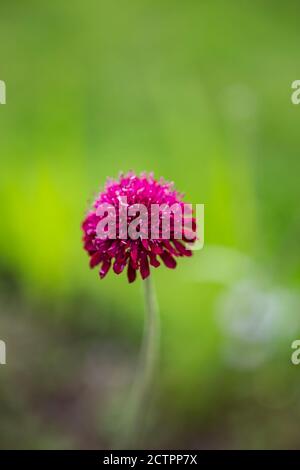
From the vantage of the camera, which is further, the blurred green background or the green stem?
the blurred green background

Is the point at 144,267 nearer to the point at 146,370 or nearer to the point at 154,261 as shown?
the point at 154,261

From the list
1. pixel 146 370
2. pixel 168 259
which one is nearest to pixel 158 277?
pixel 146 370

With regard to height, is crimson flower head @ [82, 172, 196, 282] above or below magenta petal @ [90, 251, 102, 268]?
above

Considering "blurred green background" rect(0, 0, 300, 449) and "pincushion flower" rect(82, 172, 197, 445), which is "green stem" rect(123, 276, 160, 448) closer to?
"pincushion flower" rect(82, 172, 197, 445)

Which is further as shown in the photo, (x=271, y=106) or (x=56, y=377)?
(x=271, y=106)

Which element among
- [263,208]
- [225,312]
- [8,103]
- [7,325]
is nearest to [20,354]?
[7,325]

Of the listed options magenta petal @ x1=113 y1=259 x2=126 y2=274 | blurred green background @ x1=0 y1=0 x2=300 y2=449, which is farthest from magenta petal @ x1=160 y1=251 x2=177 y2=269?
blurred green background @ x1=0 y1=0 x2=300 y2=449
